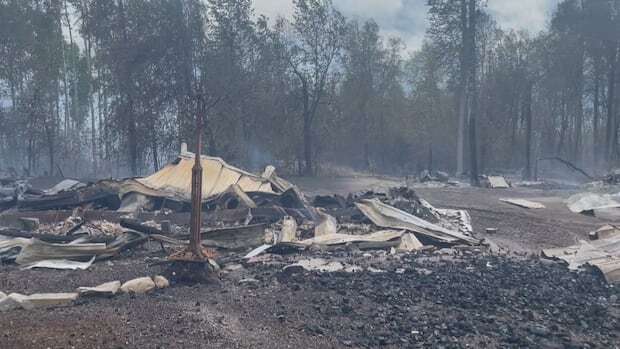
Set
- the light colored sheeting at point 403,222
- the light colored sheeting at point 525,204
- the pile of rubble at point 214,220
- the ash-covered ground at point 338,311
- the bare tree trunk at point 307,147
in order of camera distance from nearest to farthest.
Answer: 1. the ash-covered ground at point 338,311
2. the pile of rubble at point 214,220
3. the light colored sheeting at point 403,222
4. the light colored sheeting at point 525,204
5. the bare tree trunk at point 307,147

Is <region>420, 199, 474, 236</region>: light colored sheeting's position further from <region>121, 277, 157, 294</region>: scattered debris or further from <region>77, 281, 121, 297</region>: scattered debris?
<region>77, 281, 121, 297</region>: scattered debris

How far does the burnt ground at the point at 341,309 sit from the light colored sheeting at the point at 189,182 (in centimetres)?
451

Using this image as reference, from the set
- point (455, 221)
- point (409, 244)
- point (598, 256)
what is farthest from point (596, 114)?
point (409, 244)

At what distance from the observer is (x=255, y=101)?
2581 cm

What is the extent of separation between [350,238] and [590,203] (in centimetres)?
872

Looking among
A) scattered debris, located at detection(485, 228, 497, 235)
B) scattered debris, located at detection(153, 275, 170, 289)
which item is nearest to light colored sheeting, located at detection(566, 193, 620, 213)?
scattered debris, located at detection(485, 228, 497, 235)

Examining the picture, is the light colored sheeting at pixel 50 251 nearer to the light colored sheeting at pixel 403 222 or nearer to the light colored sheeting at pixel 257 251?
the light colored sheeting at pixel 257 251

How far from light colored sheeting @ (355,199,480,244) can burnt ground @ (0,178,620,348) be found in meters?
1.29

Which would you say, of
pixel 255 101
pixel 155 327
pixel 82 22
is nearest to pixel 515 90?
pixel 255 101

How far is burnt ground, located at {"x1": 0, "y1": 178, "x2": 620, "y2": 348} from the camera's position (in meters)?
4.04

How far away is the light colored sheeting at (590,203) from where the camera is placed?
13273 millimetres

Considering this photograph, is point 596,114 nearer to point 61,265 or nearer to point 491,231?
point 491,231

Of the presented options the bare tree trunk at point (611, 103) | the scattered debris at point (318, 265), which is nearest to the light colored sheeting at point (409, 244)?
the scattered debris at point (318, 265)

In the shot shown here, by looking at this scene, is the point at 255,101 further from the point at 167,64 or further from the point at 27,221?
the point at 27,221
